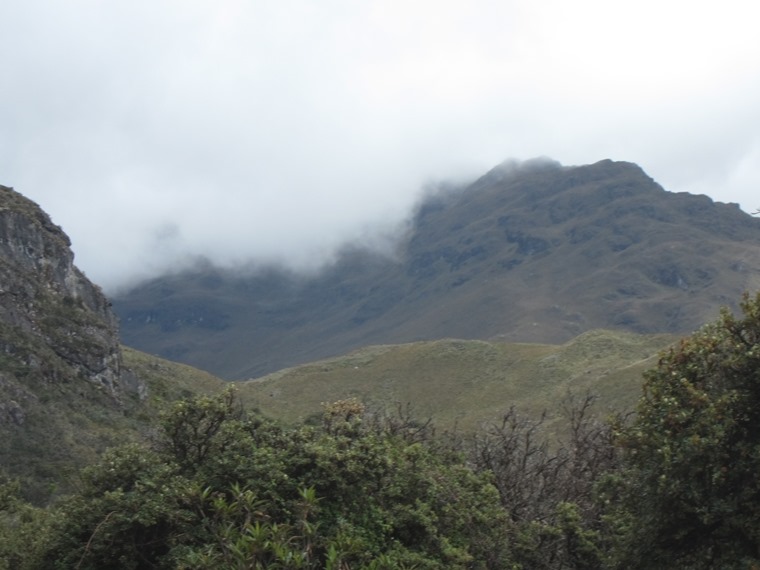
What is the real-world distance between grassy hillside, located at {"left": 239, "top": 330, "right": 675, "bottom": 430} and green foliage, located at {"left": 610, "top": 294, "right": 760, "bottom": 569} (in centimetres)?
6682

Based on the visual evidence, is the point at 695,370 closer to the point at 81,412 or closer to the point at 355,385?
the point at 81,412

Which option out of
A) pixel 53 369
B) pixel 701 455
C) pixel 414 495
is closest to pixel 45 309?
pixel 53 369

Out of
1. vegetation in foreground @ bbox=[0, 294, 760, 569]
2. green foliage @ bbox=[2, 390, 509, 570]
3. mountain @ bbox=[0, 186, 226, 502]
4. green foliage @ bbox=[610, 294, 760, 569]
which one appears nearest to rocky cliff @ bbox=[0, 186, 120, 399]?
mountain @ bbox=[0, 186, 226, 502]

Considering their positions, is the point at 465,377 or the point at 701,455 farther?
the point at 465,377

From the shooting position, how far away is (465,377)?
386ft

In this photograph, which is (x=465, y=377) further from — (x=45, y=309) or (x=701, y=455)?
(x=701, y=455)

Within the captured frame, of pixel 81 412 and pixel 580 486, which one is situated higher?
pixel 81 412

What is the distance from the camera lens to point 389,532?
51.9 ft

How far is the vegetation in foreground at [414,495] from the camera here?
14422mm

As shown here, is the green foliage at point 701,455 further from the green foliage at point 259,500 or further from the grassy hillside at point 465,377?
the grassy hillside at point 465,377

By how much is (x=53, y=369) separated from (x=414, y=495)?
57.2 meters

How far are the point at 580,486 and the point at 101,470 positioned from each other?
1440 cm

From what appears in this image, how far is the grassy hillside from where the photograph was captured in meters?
95.7

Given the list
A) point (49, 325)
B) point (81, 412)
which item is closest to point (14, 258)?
point (49, 325)
